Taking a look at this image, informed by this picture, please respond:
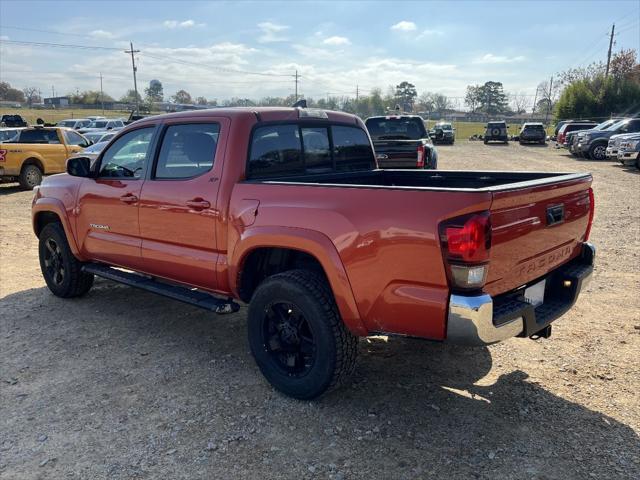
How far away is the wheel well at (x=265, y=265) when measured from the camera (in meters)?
3.72

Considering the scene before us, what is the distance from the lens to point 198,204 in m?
3.96

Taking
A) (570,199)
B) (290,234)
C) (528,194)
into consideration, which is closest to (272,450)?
(290,234)

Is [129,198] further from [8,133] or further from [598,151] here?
[598,151]

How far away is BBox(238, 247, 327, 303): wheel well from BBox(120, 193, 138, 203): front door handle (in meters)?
1.35

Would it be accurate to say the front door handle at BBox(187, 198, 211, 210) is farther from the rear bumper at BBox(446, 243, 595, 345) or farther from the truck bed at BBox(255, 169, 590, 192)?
the rear bumper at BBox(446, 243, 595, 345)

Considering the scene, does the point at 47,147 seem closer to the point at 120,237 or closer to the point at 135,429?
the point at 120,237

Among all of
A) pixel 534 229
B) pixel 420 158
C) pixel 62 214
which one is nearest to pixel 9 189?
pixel 62 214

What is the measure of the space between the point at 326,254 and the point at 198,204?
1.28m

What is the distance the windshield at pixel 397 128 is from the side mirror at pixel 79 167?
798 centimetres

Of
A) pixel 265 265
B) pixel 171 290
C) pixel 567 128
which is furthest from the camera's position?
pixel 567 128

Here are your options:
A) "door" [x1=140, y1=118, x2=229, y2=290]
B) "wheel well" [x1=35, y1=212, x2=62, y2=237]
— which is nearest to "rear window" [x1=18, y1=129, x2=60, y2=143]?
"wheel well" [x1=35, y1=212, x2=62, y2=237]

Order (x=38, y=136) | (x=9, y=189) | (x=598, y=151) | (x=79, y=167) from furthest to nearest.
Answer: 1. (x=598, y=151)
2. (x=9, y=189)
3. (x=38, y=136)
4. (x=79, y=167)

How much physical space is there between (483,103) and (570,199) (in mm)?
128480

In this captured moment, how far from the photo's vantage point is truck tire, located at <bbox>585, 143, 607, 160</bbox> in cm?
2312
